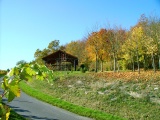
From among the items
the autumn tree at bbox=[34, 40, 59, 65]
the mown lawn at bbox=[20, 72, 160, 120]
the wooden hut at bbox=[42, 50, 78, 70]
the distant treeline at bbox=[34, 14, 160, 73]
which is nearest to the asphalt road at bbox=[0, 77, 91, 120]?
the mown lawn at bbox=[20, 72, 160, 120]

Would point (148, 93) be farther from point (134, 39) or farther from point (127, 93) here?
point (134, 39)

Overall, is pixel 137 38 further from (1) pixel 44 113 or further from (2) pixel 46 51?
(2) pixel 46 51

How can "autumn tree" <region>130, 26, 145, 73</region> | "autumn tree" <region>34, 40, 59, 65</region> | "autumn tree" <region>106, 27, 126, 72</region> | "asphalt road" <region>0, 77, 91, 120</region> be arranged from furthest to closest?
"autumn tree" <region>34, 40, 59, 65</region>, "autumn tree" <region>106, 27, 126, 72</region>, "autumn tree" <region>130, 26, 145, 73</region>, "asphalt road" <region>0, 77, 91, 120</region>

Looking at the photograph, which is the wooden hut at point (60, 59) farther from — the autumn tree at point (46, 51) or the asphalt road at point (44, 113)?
the asphalt road at point (44, 113)

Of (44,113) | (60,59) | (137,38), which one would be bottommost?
(44,113)

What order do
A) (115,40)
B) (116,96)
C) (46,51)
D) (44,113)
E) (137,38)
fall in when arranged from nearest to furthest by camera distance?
(44,113) < (116,96) < (137,38) < (115,40) < (46,51)

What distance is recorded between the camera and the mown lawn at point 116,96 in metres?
16.9

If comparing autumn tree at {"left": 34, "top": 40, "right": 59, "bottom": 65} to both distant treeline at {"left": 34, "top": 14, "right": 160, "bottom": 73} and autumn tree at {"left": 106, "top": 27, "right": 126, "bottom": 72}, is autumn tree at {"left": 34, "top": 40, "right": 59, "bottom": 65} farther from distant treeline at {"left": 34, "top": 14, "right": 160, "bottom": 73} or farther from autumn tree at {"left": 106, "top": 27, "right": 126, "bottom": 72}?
autumn tree at {"left": 106, "top": 27, "right": 126, "bottom": 72}

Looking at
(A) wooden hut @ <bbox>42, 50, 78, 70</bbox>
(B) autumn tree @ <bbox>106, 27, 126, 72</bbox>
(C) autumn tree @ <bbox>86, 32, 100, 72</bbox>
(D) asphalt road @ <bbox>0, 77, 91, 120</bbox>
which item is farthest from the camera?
(A) wooden hut @ <bbox>42, 50, 78, 70</bbox>

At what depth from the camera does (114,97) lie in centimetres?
2055

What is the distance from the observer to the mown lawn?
55.5 feet

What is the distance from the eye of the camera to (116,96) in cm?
2069

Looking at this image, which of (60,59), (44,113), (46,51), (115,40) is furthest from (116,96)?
(46,51)

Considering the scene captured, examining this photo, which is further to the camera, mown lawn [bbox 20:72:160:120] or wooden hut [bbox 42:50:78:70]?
wooden hut [bbox 42:50:78:70]
